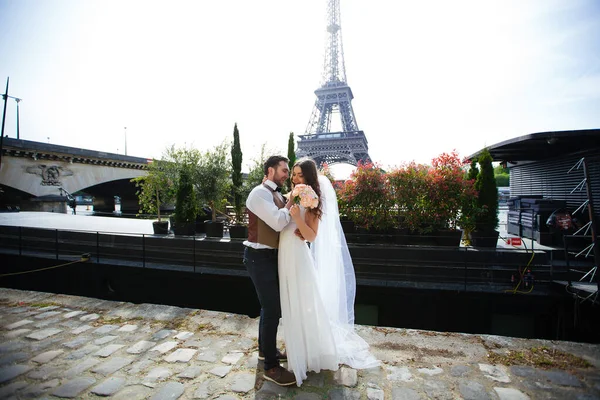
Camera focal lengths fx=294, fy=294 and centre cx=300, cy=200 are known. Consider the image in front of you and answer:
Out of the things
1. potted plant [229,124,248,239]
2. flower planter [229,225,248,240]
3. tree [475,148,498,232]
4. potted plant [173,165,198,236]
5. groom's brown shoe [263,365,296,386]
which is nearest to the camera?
groom's brown shoe [263,365,296,386]

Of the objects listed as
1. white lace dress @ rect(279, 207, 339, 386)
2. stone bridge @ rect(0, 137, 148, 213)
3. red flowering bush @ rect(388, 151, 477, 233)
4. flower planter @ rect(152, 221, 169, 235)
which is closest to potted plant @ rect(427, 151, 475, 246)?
red flowering bush @ rect(388, 151, 477, 233)


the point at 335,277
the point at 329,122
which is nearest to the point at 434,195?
the point at 335,277

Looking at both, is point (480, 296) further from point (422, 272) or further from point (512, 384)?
point (512, 384)

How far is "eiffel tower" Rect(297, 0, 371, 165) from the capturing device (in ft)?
130

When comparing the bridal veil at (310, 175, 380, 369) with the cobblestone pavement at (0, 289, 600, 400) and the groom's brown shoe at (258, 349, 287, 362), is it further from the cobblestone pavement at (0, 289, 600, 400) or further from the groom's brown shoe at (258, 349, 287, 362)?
the groom's brown shoe at (258, 349, 287, 362)

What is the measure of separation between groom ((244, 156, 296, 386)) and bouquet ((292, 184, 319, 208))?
0.16m

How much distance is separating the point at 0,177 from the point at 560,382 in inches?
1219

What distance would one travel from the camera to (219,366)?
2.69 metres

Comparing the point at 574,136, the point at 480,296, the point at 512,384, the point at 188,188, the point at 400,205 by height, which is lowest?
the point at 480,296

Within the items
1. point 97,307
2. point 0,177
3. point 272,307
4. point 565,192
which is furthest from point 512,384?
point 0,177

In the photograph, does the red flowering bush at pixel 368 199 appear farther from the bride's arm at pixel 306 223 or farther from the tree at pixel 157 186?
the tree at pixel 157 186

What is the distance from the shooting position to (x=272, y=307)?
2.59 m

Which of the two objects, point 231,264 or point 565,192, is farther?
point 565,192

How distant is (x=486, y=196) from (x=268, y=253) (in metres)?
Result: 9.21
